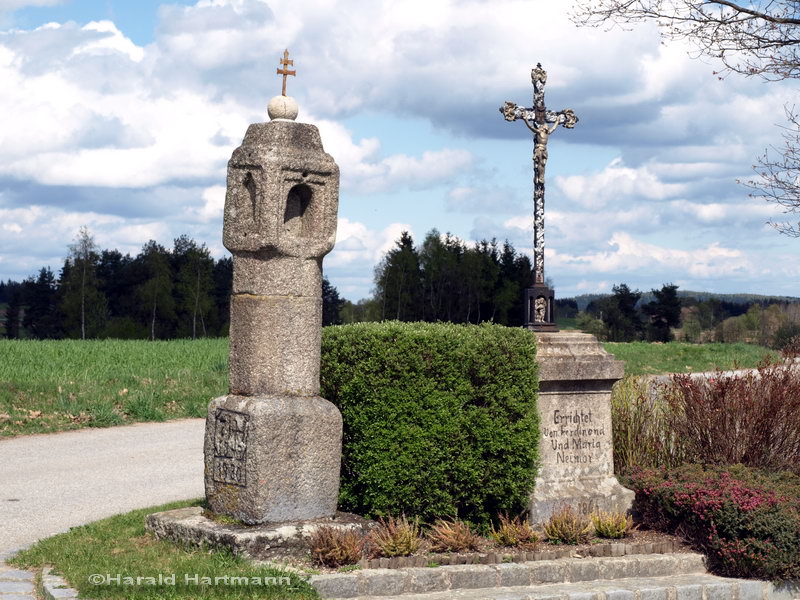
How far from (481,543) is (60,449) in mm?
7835

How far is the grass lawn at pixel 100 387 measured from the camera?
1605 cm

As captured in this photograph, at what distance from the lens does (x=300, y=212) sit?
8.43 metres

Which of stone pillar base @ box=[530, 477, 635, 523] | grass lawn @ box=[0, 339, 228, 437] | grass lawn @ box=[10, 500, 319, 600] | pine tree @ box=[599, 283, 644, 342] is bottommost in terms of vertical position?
grass lawn @ box=[10, 500, 319, 600]

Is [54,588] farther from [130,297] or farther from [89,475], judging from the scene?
[130,297]

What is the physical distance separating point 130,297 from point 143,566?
58.6m

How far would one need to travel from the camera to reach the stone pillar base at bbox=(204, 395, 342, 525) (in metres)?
7.79

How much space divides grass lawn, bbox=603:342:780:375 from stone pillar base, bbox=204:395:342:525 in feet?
67.9

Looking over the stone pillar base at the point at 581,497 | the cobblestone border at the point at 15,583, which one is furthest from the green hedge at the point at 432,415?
the cobblestone border at the point at 15,583

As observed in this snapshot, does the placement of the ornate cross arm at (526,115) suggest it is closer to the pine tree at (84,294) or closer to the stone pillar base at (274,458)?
the stone pillar base at (274,458)

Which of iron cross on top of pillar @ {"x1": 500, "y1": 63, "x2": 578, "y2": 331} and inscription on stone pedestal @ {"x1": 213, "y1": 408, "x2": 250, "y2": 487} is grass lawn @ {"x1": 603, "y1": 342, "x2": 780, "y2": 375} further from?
inscription on stone pedestal @ {"x1": 213, "y1": 408, "x2": 250, "y2": 487}

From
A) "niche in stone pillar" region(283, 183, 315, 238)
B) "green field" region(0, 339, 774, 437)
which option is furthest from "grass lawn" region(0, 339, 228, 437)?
"niche in stone pillar" region(283, 183, 315, 238)

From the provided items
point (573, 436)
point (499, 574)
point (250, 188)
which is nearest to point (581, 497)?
point (573, 436)

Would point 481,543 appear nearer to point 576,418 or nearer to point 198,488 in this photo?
point 576,418

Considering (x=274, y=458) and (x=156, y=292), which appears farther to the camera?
(x=156, y=292)
